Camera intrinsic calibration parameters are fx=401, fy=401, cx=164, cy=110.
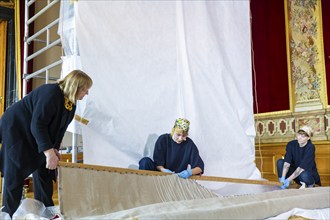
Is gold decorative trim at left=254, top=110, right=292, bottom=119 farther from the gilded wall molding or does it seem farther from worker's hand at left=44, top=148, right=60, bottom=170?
A: worker's hand at left=44, top=148, right=60, bottom=170

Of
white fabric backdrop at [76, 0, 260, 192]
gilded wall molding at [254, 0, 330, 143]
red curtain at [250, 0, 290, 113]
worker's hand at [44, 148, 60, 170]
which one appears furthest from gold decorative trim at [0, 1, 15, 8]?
worker's hand at [44, 148, 60, 170]

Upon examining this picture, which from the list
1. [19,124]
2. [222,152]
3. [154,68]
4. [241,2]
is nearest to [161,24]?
[154,68]

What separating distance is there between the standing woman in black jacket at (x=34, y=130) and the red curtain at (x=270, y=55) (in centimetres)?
293

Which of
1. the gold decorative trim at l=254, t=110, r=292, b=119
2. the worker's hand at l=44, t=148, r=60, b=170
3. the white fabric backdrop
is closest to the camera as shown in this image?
the worker's hand at l=44, t=148, r=60, b=170

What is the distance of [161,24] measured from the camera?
9.23ft

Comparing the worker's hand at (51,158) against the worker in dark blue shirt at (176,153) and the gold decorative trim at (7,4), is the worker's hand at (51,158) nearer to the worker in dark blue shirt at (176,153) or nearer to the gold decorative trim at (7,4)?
the worker in dark blue shirt at (176,153)

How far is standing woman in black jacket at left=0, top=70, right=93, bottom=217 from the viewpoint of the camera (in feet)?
5.65

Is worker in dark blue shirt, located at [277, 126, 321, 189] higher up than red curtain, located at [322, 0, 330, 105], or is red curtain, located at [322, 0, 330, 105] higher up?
red curtain, located at [322, 0, 330, 105]

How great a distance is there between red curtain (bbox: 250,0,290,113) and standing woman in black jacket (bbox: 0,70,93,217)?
293 centimetres

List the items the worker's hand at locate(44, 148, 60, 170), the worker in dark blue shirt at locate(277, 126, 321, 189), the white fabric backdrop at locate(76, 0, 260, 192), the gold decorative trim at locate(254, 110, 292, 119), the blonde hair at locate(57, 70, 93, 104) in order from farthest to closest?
the gold decorative trim at locate(254, 110, 292, 119) → the worker in dark blue shirt at locate(277, 126, 321, 189) → the white fabric backdrop at locate(76, 0, 260, 192) → the blonde hair at locate(57, 70, 93, 104) → the worker's hand at locate(44, 148, 60, 170)

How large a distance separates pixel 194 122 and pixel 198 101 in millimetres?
153

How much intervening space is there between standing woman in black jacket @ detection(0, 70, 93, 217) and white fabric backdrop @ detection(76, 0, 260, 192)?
1.90 feet

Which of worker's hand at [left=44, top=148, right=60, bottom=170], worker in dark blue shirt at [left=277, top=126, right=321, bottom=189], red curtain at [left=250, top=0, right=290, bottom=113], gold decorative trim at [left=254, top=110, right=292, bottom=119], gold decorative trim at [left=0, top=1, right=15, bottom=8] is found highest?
gold decorative trim at [left=0, top=1, right=15, bottom=8]

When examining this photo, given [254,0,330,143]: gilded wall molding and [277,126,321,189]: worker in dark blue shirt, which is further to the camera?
[254,0,330,143]: gilded wall molding
